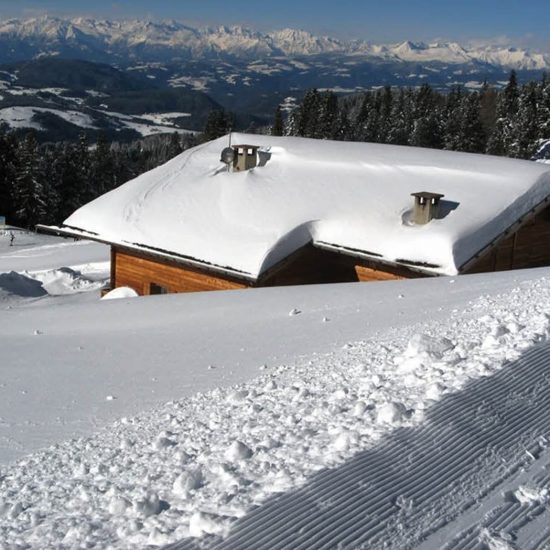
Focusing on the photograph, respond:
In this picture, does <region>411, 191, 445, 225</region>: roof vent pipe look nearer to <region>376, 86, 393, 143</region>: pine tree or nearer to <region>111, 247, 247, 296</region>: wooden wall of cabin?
<region>111, 247, 247, 296</region>: wooden wall of cabin

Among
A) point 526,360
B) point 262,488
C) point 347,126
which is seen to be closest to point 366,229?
point 526,360

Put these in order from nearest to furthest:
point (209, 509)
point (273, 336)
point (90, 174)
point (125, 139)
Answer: point (209, 509), point (273, 336), point (90, 174), point (125, 139)

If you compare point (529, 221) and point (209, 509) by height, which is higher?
point (209, 509)

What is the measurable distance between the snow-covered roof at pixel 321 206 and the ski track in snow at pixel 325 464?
22.3ft

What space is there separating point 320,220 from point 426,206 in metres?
2.27

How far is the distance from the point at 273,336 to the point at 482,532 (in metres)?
4.66

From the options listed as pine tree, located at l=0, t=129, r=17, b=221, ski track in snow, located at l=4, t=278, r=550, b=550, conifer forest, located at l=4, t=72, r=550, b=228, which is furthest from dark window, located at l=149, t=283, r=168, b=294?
pine tree, located at l=0, t=129, r=17, b=221

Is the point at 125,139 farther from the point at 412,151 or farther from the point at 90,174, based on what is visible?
the point at 412,151

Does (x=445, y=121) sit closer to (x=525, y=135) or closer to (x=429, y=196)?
(x=525, y=135)

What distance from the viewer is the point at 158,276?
16438 mm

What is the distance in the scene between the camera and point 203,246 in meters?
14.8

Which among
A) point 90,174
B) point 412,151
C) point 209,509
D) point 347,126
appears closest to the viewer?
point 209,509

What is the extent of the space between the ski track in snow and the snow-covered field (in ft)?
0.05

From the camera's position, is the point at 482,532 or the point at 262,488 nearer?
the point at 482,532
